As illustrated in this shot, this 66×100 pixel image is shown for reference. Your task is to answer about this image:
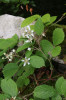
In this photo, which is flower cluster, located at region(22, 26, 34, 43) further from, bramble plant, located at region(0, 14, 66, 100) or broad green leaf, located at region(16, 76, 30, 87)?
broad green leaf, located at region(16, 76, 30, 87)

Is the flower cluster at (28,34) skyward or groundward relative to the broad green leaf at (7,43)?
skyward

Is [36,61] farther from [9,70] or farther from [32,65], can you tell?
[9,70]

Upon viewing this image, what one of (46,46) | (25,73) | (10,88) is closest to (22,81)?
(25,73)

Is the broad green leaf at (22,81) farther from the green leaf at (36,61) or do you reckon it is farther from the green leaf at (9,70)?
the green leaf at (36,61)

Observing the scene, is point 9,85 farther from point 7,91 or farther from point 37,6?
point 37,6

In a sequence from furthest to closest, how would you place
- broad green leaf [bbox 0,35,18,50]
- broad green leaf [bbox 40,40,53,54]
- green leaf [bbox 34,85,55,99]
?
broad green leaf [bbox 0,35,18,50], broad green leaf [bbox 40,40,53,54], green leaf [bbox 34,85,55,99]

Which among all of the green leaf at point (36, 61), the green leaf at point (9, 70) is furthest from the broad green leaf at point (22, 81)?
the green leaf at point (36, 61)

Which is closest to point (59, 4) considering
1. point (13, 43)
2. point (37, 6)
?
point (37, 6)

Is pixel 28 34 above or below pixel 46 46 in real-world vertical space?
above

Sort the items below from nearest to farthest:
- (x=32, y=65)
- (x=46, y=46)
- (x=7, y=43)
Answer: (x=32, y=65) < (x=46, y=46) < (x=7, y=43)

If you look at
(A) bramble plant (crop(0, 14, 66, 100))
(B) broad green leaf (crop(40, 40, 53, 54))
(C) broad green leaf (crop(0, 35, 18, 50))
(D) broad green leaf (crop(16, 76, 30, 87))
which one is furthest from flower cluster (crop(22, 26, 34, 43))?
(D) broad green leaf (crop(16, 76, 30, 87))

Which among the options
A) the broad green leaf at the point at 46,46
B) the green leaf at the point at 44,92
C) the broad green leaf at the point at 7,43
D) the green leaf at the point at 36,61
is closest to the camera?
the green leaf at the point at 44,92
